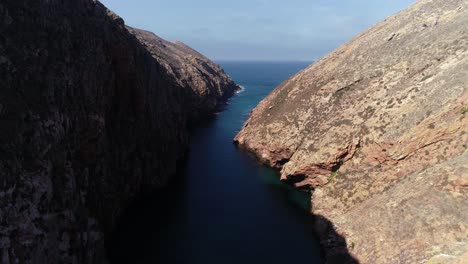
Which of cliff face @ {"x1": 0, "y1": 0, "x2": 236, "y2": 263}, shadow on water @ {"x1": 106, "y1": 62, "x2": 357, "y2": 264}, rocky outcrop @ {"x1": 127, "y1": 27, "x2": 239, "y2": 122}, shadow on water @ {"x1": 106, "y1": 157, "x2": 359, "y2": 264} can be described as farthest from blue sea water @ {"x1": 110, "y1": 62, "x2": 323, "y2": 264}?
rocky outcrop @ {"x1": 127, "y1": 27, "x2": 239, "y2": 122}

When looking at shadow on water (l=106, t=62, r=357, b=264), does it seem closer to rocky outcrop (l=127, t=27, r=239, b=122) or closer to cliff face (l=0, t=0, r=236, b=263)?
cliff face (l=0, t=0, r=236, b=263)

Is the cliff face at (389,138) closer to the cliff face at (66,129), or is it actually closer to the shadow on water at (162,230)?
the shadow on water at (162,230)

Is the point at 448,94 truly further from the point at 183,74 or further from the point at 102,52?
the point at 183,74

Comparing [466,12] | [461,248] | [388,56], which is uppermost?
[466,12]

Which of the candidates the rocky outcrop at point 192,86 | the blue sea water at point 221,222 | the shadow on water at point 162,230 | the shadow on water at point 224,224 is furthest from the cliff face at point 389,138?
the rocky outcrop at point 192,86

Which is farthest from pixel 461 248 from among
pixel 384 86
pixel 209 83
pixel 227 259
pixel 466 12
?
pixel 209 83

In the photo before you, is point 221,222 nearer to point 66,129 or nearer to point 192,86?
point 66,129

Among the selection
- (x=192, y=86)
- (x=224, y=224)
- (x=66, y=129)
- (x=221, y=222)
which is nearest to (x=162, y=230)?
(x=221, y=222)
